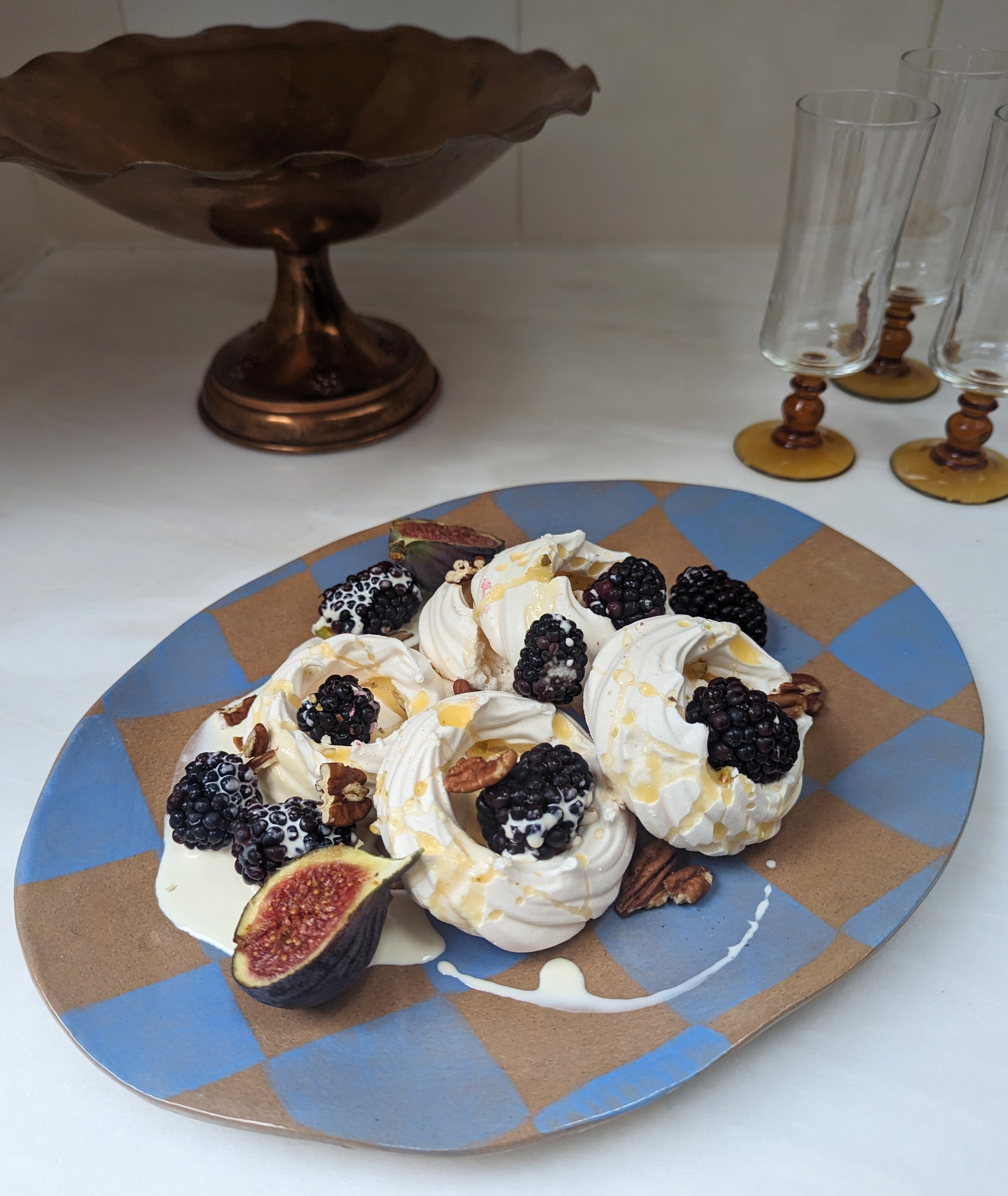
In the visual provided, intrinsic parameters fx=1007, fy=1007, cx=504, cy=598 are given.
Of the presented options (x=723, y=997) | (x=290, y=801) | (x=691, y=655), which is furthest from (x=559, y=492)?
(x=723, y=997)

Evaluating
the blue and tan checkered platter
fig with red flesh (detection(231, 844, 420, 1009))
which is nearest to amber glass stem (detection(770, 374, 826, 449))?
the blue and tan checkered platter

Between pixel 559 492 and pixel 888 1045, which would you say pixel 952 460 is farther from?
pixel 888 1045

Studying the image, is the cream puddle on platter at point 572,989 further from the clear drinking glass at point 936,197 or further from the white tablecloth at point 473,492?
the clear drinking glass at point 936,197

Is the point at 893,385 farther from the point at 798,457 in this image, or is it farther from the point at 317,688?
the point at 317,688

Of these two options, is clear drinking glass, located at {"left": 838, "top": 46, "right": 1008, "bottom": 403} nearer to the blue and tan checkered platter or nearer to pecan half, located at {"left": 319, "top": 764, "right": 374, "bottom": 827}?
the blue and tan checkered platter

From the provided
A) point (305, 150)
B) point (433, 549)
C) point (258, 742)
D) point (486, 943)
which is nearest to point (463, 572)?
point (433, 549)

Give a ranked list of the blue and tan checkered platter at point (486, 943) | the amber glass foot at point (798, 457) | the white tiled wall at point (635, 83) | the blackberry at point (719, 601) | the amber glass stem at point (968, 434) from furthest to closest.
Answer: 1. the white tiled wall at point (635, 83)
2. the amber glass foot at point (798, 457)
3. the amber glass stem at point (968, 434)
4. the blackberry at point (719, 601)
5. the blue and tan checkered platter at point (486, 943)

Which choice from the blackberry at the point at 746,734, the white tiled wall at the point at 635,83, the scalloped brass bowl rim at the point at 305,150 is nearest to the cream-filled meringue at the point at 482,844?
the blackberry at the point at 746,734
